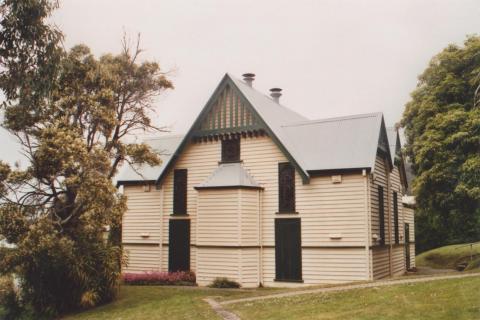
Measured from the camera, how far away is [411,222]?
105 feet

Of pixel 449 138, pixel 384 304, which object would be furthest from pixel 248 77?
pixel 384 304

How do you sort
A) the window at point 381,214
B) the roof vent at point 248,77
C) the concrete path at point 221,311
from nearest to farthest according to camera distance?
the concrete path at point 221,311 → the window at point 381,214 → the roof vent at point 248,77

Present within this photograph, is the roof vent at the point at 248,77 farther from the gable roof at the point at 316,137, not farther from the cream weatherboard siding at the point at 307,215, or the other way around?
the cream weatherboard siding at the point at 307,215

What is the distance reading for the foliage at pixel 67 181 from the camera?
18812 millimetres

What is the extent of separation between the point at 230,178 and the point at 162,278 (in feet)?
19.3

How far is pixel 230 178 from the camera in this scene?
23.8 metres

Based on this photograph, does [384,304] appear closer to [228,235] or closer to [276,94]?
[228,235]

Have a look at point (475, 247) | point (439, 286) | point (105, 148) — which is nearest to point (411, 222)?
point (475, 247)

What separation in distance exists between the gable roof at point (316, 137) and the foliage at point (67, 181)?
4711 mm

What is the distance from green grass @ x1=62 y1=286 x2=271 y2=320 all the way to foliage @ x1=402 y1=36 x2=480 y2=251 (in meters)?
11.6

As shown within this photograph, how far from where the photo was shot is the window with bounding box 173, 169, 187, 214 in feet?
86.1

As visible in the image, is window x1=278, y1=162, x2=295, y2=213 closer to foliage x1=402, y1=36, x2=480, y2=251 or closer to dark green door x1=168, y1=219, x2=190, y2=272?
dark green door x1=168, y1=219, x2=190, y2=272

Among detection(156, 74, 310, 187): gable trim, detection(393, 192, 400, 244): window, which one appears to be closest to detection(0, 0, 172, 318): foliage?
detection(156, 74, 310, 187): gable trim

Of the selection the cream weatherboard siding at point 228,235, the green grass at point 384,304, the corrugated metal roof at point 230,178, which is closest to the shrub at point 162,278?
the cream weatherboard siding at point 228,235
